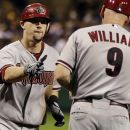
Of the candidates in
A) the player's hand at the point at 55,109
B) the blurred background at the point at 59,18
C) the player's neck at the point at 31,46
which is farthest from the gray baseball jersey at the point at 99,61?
the blurred background at the point at 59,18

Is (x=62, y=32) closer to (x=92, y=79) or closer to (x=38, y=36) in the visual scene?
(x=38, y=36)

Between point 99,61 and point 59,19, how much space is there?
10480 millimetres

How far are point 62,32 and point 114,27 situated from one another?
9.19 metres

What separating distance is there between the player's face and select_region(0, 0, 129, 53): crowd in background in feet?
24.6

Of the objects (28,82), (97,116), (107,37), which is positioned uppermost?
(107,37)

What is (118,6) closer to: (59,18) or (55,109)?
(55,109)

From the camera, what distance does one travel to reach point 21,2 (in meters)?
15.4

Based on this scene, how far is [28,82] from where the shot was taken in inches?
212

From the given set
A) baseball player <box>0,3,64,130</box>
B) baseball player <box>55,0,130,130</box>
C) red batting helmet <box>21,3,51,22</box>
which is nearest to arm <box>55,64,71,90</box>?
baseball player <box>55,0,130,130</box>

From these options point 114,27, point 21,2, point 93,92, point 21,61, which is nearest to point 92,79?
point 93,92

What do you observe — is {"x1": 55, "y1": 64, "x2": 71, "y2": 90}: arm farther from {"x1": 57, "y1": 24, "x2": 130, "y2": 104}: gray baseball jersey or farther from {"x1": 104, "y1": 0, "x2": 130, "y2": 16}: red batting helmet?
{"x1": 104, "y1": 0, "x2": 130, "y2": 16}: red batting helmet

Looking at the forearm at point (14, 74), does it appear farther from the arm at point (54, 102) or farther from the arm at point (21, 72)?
the arm at point (54, 102)

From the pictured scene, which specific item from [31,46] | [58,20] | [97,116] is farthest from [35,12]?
[58,20]

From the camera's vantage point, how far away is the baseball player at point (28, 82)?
17.5 feet
